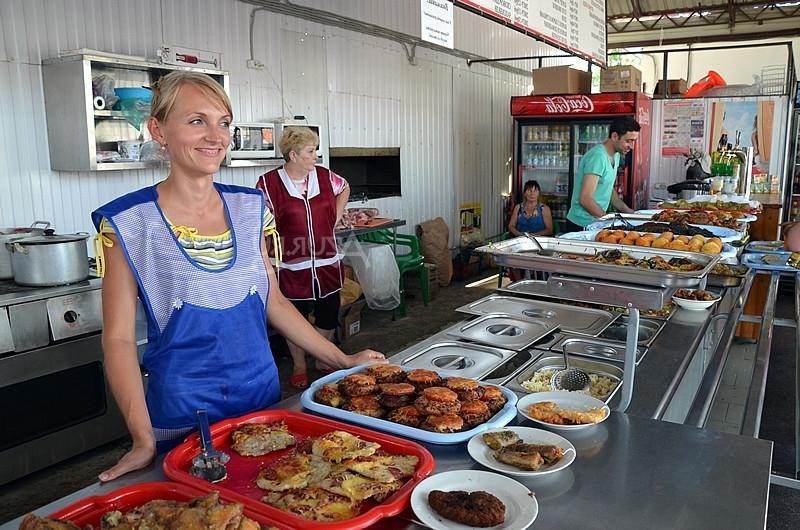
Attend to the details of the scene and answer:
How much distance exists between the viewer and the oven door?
122 inches

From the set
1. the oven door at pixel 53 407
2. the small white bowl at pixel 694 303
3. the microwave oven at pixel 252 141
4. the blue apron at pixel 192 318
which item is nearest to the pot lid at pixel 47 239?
the oven door at pixel 53 407

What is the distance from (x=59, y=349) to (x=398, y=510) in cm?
277

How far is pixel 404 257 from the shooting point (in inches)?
268

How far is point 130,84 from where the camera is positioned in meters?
4.12

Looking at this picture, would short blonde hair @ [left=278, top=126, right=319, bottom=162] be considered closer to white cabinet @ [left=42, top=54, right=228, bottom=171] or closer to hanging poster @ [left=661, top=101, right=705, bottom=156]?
white cabinet @ [left=42, top=54, right=228, bottom=171]

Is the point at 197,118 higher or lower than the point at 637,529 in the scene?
higher

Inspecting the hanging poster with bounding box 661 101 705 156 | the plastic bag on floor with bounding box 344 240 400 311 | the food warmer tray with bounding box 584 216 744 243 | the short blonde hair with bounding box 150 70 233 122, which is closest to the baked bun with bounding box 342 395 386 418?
the short blonde hair with bounding box 150 70 233 122

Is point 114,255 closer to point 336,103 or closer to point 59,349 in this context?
point 59,349

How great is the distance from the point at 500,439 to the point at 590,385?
27.6 inches

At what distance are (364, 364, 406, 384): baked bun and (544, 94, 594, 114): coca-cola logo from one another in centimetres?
669

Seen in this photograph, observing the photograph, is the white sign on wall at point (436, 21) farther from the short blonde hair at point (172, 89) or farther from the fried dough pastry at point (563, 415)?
the fried dough pastry at point (563, 415)

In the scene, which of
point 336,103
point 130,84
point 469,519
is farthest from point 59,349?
point 336,103

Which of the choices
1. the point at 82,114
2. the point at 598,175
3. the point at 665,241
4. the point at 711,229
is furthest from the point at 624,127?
the point at 82,114

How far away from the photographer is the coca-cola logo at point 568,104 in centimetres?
764
